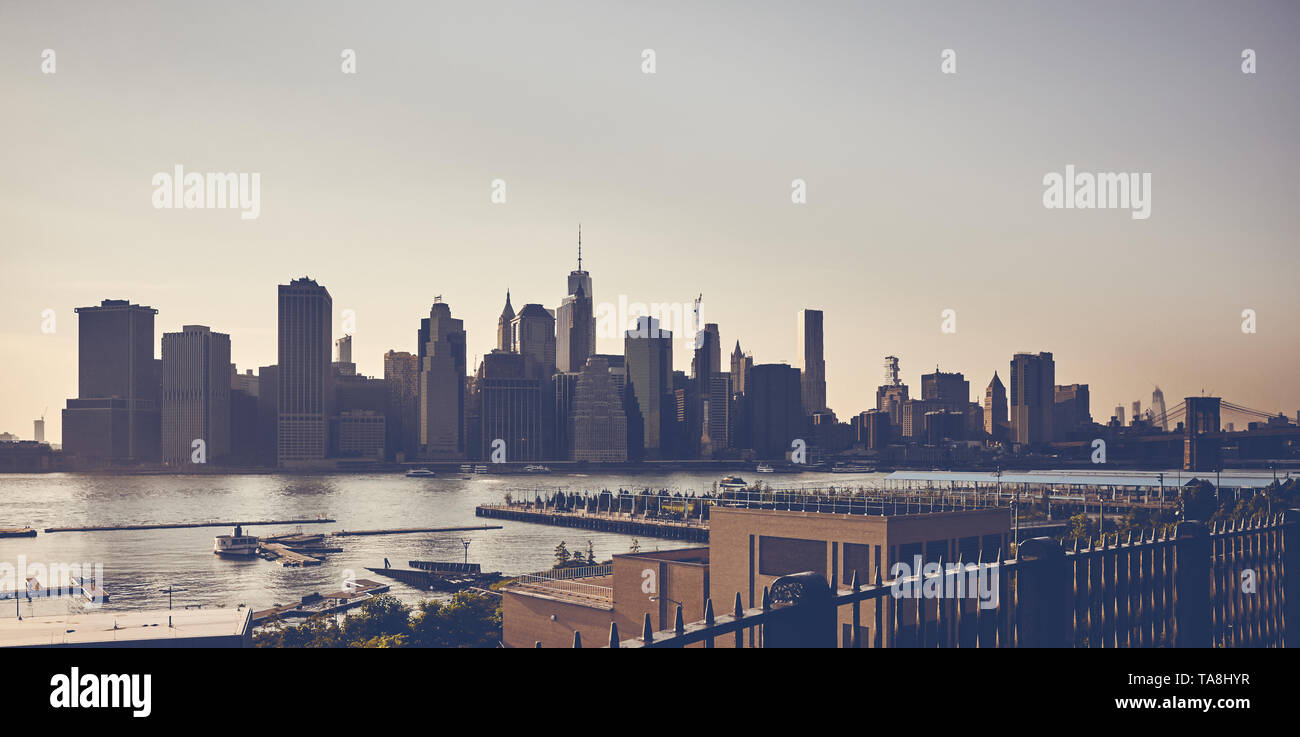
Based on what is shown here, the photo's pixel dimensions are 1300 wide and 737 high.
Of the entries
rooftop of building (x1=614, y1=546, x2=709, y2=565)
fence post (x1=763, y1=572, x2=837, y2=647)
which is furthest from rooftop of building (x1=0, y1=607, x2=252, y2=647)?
fence post (x1=763, y1=572, x2=837, y2=647)

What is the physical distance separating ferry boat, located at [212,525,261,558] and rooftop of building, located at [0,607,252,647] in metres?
65.9

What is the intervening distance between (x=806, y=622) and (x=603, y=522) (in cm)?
11163

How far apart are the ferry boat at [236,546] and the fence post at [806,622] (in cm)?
9184

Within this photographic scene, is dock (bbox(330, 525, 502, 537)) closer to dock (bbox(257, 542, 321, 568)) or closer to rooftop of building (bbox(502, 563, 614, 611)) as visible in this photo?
dock (bbox(257, 542, 321, 568))

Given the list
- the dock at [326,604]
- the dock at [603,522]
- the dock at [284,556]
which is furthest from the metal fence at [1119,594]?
the dock at [603,522]

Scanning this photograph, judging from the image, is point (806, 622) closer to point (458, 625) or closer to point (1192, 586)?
point (1192, 586)

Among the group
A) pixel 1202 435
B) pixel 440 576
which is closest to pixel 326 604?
pixel 440 576

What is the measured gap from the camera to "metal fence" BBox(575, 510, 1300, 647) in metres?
14.9

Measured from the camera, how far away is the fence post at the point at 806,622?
11.9 meters

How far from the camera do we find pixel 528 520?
136125 mm

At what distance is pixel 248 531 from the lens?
116 metres

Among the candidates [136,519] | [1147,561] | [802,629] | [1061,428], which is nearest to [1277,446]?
[1061,428]
